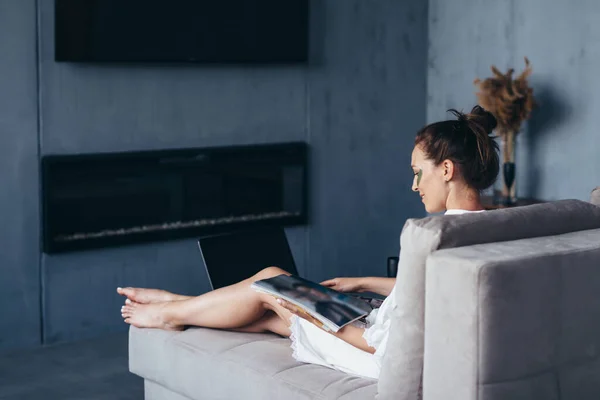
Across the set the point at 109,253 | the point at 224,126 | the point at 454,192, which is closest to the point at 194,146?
the point at 224,126

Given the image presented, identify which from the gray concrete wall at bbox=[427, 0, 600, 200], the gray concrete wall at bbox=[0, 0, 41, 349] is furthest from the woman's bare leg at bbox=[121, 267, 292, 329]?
the gray concrete wall at bbox=[427, 0, 600, 200]

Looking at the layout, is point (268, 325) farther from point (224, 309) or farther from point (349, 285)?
point (349, 285)

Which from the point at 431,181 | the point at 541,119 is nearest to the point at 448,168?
the point at 431,181

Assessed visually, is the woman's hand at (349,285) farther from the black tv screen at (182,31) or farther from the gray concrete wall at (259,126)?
the black tv screen at (182,31)

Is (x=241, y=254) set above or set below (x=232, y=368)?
above

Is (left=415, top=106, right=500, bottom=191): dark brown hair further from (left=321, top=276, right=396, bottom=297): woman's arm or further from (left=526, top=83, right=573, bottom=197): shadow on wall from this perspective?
(left=526, top=83, right=573, bottom=197): shadow on wall

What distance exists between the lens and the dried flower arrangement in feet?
17.2

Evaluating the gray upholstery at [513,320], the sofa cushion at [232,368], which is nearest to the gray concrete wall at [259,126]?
the sofa cushion at [232,368]

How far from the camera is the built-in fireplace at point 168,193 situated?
181 inches

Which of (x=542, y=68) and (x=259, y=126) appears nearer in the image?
(x=259, y=126)

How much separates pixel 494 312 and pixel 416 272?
0.21m

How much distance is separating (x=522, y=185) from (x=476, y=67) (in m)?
0.81

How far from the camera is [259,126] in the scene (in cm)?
534

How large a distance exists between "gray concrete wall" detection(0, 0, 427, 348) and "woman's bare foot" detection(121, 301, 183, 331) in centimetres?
141
